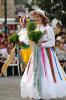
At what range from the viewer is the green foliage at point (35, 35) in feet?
24.7

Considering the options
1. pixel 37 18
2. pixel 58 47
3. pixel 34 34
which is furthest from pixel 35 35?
pixel 58 47

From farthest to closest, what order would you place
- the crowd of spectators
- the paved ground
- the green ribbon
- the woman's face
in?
the crowd of spectators → the paved ground → the woman's face → the green ribbon

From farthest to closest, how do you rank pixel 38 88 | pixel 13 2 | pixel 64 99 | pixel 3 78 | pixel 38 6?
pixel 13 2, pixel 38 6, pixel 3 78, pixel 64 99, pixel 38 88

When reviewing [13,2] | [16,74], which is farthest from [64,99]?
[13,2]

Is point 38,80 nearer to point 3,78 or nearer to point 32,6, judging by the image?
point 3,78

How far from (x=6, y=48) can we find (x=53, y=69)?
6518 mm

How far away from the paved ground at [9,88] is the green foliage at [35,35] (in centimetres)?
171

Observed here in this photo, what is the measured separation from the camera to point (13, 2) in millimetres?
54406

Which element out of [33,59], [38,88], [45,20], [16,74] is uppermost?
[45,20]

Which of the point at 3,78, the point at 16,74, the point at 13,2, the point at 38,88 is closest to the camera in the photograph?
the point at 38,88

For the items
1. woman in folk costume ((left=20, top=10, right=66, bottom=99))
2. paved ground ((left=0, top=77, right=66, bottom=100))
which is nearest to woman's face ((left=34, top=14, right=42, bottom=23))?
woman in folk costume ((left=20, top=10, right=66, bottom=99))

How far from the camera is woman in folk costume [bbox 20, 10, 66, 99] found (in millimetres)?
7613

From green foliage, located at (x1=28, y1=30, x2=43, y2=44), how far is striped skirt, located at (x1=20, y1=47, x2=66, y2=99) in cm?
18

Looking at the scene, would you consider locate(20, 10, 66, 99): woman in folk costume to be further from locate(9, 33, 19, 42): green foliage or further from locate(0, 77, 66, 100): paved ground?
locate(0, 77, 66, 100): paved ground
